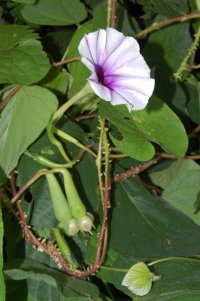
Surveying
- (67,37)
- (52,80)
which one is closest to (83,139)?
(52,80)

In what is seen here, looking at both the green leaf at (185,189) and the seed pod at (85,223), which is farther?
the green leaf at (185,189)

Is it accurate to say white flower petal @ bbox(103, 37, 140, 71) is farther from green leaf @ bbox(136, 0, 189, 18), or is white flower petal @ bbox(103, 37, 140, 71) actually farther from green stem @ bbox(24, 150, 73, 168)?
green leaf @ bbox(136, 0, 189, 18)

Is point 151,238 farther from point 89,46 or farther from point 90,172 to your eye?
point 89,46

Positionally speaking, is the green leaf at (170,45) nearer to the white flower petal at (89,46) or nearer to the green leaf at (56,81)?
the green leaf at (56,81)

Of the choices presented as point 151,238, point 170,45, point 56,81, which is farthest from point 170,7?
point 151,238

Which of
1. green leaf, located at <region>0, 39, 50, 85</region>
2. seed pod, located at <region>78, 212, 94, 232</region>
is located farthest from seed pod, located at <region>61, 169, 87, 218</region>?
green leaf, located at <region>0, 39, 50, 85</region>

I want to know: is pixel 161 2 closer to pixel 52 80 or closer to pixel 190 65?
pixel 190 65

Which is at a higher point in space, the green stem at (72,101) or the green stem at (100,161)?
the green stem at (72,101)

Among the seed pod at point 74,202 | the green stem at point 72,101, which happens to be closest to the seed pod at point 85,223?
the seed pod at point 74,202
